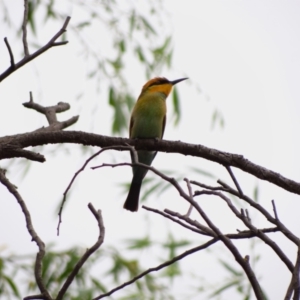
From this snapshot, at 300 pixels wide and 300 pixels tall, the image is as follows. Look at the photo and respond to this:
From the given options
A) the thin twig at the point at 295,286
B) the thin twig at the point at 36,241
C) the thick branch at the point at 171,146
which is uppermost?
the thick branch at the point at 171,146

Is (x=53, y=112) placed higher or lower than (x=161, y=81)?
lower

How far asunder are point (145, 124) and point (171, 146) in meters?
1.33

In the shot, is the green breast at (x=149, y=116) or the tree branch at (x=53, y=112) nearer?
the tree branch at (x=53, y=112)

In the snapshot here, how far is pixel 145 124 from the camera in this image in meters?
3.17

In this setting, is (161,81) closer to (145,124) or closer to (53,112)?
(145,124)

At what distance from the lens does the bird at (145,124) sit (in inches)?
124

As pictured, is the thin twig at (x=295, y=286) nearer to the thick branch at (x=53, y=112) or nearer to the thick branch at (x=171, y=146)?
the thick branch at (x=171, y=146)

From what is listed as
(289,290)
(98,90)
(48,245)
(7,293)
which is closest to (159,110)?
(98,90)

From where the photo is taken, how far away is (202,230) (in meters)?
1.15

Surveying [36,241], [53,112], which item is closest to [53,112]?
[53,112]

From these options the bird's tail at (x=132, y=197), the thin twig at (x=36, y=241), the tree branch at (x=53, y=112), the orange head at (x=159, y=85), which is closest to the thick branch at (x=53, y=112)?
the tree branch at (x=53, y=112)

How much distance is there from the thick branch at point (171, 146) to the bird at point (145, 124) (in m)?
1.24

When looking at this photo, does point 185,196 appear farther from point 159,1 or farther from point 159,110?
point 159,1

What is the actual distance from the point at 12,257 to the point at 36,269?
85.3 inches
